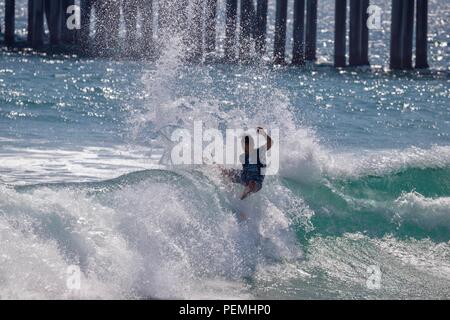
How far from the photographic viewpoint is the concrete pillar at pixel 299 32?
3475 cm

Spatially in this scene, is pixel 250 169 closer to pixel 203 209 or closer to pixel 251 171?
pixel 251 171

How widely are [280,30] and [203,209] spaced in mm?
21689

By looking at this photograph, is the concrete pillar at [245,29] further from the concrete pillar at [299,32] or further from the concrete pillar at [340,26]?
the concrete pillar at [340,26]

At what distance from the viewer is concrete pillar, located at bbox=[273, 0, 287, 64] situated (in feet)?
111

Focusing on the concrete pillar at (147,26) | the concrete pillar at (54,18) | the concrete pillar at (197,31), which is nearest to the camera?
the concrete pillar at (54,18)

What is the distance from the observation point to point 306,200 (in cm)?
1484

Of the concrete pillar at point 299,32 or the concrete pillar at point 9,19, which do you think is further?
the concrete pillar at point 9,19

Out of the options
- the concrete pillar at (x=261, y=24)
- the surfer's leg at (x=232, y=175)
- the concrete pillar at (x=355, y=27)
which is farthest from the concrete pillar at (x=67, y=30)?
the surfer's leg at (x=232, y=175)

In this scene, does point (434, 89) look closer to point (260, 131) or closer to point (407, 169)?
point (407, 169)

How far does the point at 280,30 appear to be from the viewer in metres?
33.6

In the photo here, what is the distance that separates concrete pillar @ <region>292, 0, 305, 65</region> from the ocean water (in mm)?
9374

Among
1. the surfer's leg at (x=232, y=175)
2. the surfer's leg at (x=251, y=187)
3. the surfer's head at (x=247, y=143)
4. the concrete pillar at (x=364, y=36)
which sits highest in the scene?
the concrete pillar at (x=364, y=36)

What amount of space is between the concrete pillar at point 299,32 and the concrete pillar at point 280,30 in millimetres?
388
